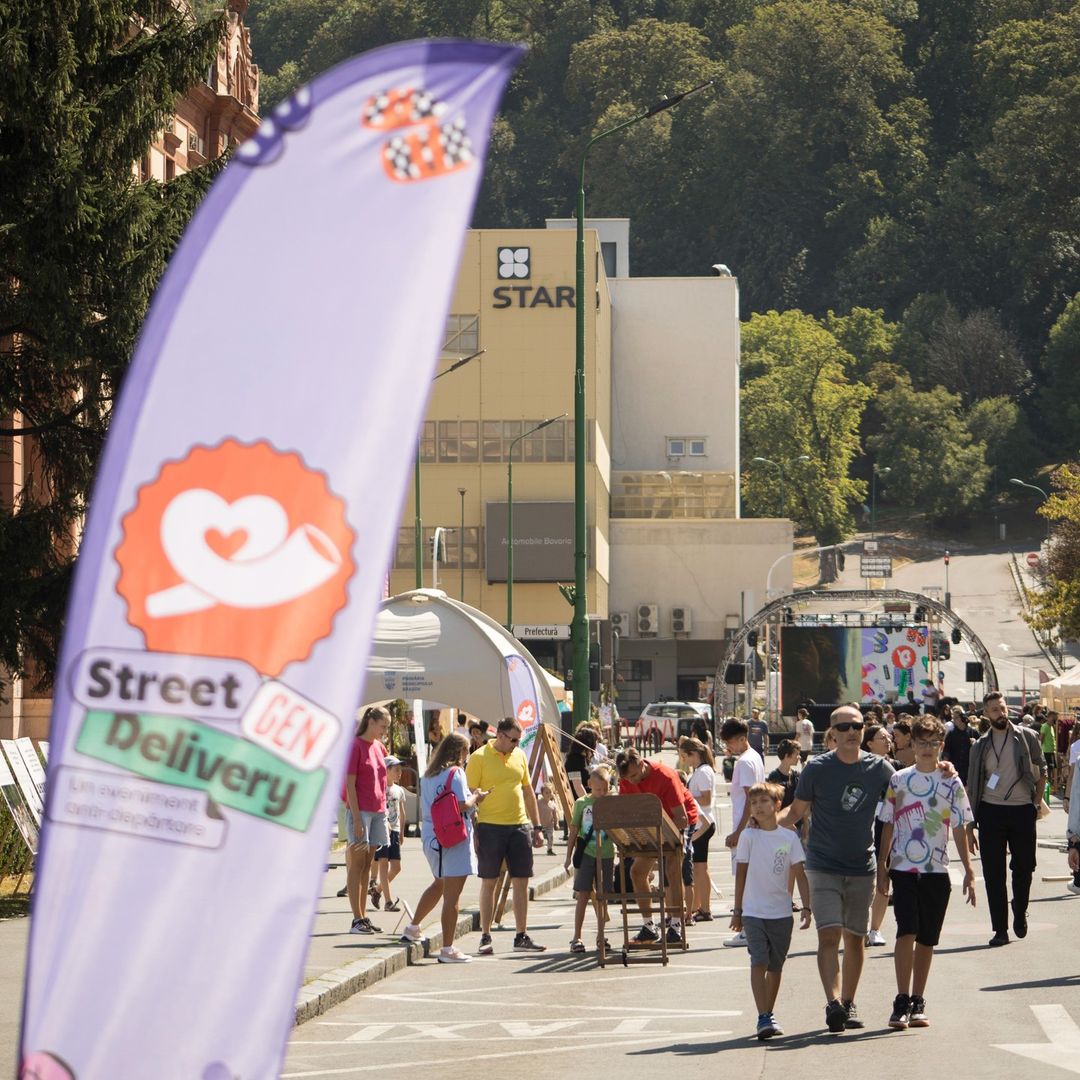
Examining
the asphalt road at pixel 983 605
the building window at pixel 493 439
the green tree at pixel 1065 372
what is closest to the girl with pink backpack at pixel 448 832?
the building window at pixel 493 439

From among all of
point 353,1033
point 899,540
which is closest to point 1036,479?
point 899,540

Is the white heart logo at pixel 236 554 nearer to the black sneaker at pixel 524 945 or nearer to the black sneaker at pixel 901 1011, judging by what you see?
the black sneaker at pixel 901 1011

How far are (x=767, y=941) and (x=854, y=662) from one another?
149 feet

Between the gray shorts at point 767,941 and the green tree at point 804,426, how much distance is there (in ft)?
357

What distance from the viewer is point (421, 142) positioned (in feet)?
16.8

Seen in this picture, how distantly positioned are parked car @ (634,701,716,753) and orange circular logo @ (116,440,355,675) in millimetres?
51647

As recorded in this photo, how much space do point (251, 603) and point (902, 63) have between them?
519 ft

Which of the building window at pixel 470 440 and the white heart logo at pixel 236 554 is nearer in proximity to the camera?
the white heart logo at pixel 236 554

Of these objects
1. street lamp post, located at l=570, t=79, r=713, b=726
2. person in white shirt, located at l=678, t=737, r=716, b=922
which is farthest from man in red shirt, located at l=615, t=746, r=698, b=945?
street lamp post, located at l=570, t=79, r=713, b=726

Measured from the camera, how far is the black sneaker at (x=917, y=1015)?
37.7ft

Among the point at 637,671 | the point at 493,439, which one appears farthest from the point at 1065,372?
the point at 493,439

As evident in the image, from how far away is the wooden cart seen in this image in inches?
595

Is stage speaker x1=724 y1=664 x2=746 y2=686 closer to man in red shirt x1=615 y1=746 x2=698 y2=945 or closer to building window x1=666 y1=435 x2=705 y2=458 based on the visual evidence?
man in red shirt x1=615 y1=746 x2=698 y2=945

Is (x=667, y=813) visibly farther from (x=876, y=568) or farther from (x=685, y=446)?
(x=685, y=446)
